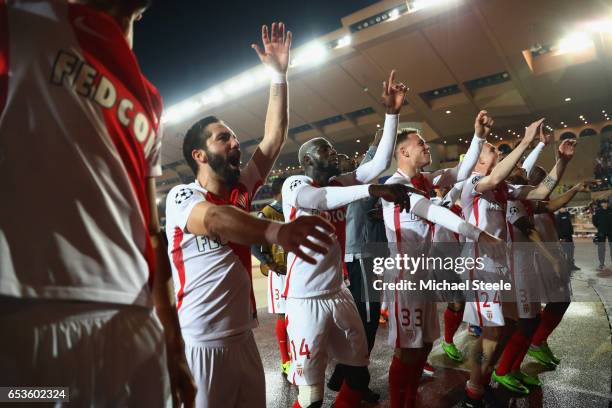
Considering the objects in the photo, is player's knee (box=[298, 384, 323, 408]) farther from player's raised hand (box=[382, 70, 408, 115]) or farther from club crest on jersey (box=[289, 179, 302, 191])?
player's raised hand (box=[382, 70, 408, 115])

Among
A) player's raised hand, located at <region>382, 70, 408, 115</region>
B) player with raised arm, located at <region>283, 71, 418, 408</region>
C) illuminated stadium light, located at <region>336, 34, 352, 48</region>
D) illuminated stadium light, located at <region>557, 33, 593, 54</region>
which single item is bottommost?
player with raised arm, located at <region>283, 71, 418, 408</region>

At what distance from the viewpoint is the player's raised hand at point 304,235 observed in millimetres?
1092

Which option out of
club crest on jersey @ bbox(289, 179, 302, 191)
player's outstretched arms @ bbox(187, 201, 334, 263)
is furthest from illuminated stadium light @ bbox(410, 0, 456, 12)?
player's outstretched arms @ bbox(187, 201, 334, 263)

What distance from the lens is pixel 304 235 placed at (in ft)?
3.61

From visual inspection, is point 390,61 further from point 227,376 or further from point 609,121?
point 227,376

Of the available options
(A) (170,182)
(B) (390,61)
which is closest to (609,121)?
(B) (390,61)

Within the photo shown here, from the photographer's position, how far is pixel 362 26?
722 inches

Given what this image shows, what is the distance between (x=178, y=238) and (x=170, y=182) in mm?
41845

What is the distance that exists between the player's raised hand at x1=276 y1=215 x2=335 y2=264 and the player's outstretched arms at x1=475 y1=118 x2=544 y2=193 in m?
3.16

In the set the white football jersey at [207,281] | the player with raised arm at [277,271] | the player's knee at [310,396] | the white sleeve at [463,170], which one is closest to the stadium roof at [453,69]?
the white sleeve at [463,170]

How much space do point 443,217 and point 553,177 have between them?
97.8 inches

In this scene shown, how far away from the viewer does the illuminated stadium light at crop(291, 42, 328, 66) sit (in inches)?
794

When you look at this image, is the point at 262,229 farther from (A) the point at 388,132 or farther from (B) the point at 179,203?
(A) the point at 388,132

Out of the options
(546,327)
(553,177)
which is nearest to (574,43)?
(553,177)
